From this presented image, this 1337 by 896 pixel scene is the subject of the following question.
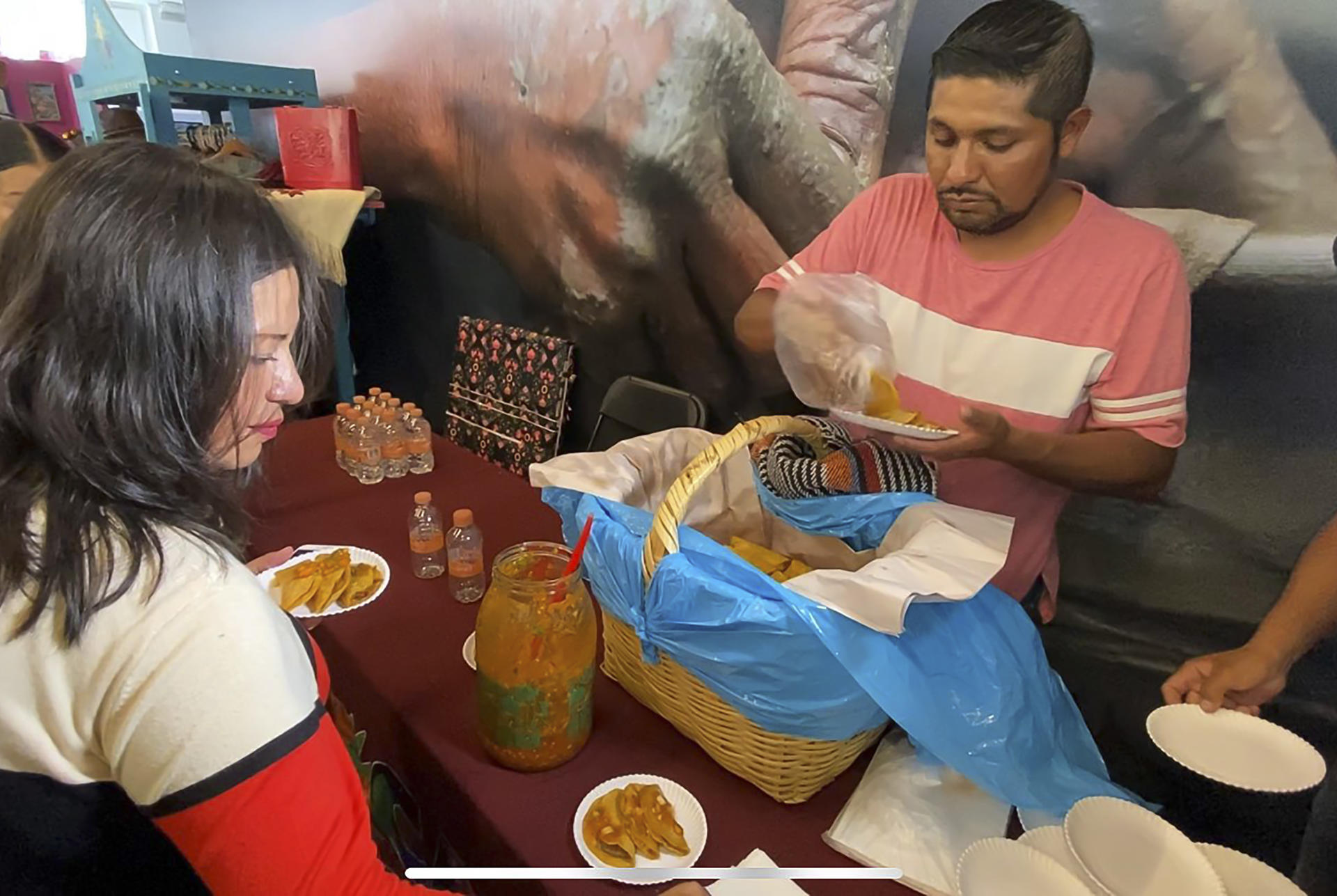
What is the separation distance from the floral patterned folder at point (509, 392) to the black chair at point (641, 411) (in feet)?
0.49

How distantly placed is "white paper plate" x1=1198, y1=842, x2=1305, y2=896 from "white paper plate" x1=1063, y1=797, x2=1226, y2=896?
0.03 m

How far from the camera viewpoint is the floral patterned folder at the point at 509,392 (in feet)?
6.60

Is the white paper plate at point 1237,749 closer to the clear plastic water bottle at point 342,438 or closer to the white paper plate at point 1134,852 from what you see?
the white paper plate at point 1134,852

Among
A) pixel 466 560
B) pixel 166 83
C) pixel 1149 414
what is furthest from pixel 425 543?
pixel 166 83

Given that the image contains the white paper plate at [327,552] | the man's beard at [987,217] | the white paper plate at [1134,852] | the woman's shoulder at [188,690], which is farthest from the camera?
the white paper plate at [327,552]

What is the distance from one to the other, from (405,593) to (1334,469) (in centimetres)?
127

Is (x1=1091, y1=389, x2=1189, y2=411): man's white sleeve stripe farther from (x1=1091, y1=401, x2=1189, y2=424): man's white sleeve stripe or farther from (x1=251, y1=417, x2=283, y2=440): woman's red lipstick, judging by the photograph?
(x1=251, y1=417, x2=283, y2=440): woman's red lipstick

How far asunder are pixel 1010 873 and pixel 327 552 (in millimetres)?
1096

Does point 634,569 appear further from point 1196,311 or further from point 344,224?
point 344,224

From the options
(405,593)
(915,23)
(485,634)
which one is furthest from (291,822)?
(915,23)

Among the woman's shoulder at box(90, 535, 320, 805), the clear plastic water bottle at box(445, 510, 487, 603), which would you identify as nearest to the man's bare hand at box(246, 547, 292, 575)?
the clear plastic water bottle at box(445, 510, 487, 603)

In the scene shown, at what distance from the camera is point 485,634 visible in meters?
0.84

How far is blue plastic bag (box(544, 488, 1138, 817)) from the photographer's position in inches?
29.4

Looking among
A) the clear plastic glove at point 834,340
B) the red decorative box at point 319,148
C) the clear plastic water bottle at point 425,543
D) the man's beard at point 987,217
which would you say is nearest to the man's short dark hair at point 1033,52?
the man's beard at point 987,217
